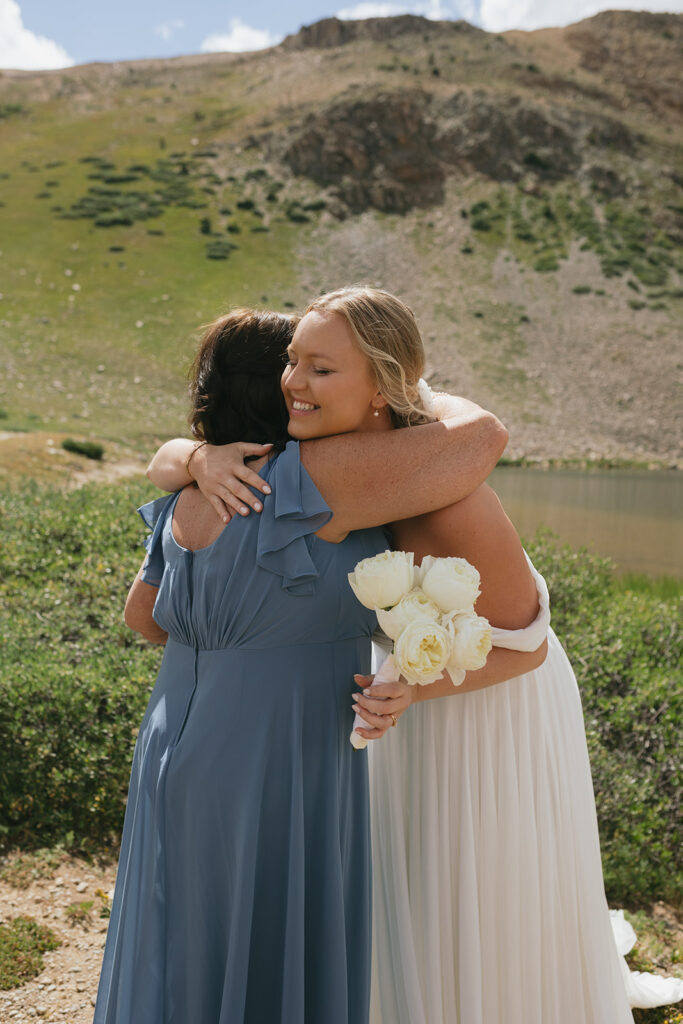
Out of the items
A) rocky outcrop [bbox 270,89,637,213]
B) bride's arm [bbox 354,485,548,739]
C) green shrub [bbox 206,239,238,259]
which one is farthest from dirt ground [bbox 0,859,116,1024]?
rocky outcrop [bbox 270,89,637,213]

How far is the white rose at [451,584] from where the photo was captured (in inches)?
82.4

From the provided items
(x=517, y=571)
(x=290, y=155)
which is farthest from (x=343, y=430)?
(x=290, y=155)

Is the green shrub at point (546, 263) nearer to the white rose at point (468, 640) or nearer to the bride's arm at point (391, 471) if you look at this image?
the bride's arm at point (391, 471)

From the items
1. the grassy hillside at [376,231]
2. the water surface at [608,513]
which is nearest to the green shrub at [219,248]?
the grassy hillside at [376,231]

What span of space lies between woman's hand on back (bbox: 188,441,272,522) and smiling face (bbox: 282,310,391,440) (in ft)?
0.52

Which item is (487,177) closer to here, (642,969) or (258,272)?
(258,272)

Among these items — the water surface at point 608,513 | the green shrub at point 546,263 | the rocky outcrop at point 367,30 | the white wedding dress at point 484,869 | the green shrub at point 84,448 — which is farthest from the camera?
the rocky outcrop at point 367,30

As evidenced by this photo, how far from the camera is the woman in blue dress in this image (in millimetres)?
2246

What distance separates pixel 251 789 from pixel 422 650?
0.67 m

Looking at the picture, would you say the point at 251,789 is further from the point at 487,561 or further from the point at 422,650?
the point at 487,561

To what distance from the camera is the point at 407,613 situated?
2.08 metres

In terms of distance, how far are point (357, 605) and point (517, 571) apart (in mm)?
541

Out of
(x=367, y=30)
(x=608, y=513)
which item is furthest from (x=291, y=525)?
(x=367, y=30)

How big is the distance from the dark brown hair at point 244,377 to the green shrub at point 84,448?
1646cm
